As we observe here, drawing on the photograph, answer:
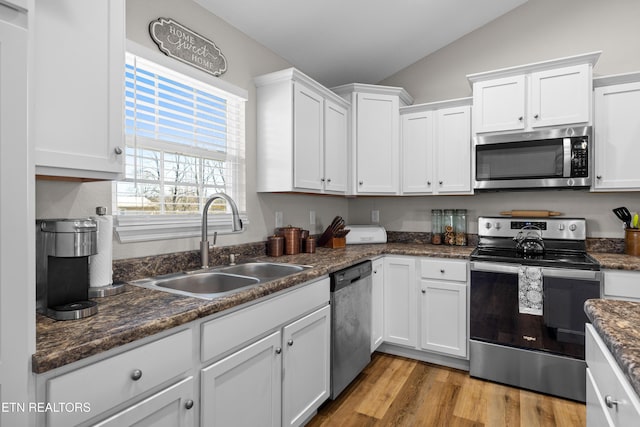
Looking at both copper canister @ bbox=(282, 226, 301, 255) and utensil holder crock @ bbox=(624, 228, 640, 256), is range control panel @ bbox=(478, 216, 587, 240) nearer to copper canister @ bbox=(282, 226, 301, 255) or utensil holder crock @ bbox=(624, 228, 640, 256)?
utensil holder crock @ bbox=(624, 228, 640, 256)

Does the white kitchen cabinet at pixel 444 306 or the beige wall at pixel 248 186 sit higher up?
the beige wall at pixel 248 186

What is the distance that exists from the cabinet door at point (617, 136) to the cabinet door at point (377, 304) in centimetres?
169

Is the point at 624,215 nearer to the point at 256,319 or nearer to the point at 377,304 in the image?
the point at 377,304

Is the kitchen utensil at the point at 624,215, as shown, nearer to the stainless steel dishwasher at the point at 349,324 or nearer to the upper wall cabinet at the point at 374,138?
the upper wall cabinet at the point at 374,138

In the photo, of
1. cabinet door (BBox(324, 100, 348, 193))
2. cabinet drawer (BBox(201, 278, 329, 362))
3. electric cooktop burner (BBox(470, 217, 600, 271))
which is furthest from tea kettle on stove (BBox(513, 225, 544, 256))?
cabinet drawer (BBox(201, 278, 329, 362))

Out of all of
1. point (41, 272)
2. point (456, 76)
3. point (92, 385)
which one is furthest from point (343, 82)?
point (92, 385)

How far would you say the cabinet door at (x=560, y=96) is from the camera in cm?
248

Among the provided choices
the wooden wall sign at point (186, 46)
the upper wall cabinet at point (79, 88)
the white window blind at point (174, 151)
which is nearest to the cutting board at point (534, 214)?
the white window blind at point (174, 151)

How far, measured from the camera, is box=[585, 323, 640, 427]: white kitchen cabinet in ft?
2.57

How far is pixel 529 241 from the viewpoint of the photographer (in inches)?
109

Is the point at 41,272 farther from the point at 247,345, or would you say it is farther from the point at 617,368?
the point at 617,368

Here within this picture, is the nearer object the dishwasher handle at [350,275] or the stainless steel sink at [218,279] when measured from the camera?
the stainless steel sink at [218,279]

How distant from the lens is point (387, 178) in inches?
127

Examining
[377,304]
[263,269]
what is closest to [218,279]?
[263,269]
